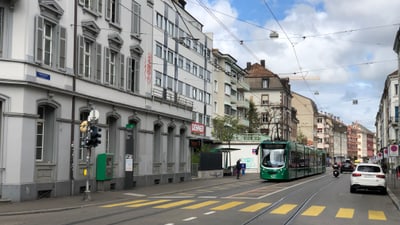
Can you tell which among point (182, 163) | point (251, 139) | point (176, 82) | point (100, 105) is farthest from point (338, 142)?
point (100, 105)

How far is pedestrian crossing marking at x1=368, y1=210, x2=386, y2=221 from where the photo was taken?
16.8m

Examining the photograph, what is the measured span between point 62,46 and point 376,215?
50.6ft

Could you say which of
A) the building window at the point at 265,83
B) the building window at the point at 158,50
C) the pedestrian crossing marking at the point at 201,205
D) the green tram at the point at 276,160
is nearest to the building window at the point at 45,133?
the pedestrian crossing marking at the point at 201,205

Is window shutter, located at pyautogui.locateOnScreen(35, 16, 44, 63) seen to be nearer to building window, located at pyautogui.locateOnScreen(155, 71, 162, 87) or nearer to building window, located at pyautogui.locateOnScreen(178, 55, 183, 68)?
building window, located at pyautogui.locateOnScreen(155, 71, 162, 87)

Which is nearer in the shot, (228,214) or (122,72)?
(228,214)

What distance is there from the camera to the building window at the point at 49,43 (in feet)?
73.6

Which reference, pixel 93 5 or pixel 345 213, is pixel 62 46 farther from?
pixel 345 213

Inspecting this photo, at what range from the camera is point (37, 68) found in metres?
22.2

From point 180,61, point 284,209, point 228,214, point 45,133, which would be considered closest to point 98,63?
point 45,133

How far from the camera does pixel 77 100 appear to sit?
25.5 m

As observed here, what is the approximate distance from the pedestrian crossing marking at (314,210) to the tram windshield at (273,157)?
20.1 metres

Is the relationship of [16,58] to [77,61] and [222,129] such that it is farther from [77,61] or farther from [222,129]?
[222,129]

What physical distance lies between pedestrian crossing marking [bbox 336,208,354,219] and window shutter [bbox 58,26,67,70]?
13.9 meters

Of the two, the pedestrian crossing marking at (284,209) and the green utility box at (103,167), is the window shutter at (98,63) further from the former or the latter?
the pedestrian crossing marking at (284,209)
